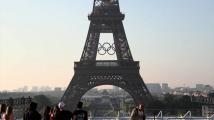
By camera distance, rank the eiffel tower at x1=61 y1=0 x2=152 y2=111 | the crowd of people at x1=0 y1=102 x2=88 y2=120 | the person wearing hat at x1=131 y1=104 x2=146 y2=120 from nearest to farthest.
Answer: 1. the crowd of people at x1=0 y1=102 x2=88 y2=120
2. the person wearing hat at x1=131 y1=104 x2=146 y2=120
3. the eiffel tower at x1=61 y1=0 x2=152 y2=111

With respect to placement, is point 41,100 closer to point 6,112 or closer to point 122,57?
point 122,57

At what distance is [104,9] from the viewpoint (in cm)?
5222

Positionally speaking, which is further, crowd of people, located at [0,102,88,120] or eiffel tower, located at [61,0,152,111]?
eiffel tower, located at [61,0,152,111]

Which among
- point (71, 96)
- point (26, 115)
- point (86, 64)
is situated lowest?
point (26, 115)

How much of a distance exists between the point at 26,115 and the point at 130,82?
40.1m

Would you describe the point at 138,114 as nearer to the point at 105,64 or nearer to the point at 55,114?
the point at 55,114

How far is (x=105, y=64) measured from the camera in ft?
174

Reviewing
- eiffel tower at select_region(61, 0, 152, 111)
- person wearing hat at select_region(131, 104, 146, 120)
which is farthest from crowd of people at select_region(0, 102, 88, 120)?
eiffel tower at select_region(61, 0, 152, 111)

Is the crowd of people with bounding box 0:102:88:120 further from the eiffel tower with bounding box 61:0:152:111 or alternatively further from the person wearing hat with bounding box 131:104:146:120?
the eiffel tower with bounding box 61:0:152:111

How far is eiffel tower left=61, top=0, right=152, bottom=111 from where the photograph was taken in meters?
50.6

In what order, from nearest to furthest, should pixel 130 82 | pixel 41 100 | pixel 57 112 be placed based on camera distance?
pixel 57 112, pixel 130 82, pixel 41 100

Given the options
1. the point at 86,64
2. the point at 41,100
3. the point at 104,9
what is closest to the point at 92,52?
the point at 86,64

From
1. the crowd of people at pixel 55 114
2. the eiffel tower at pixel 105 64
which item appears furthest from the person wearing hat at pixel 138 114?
the eiffel tower at pixel 105 64

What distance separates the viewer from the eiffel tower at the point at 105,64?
5059 centimetres
